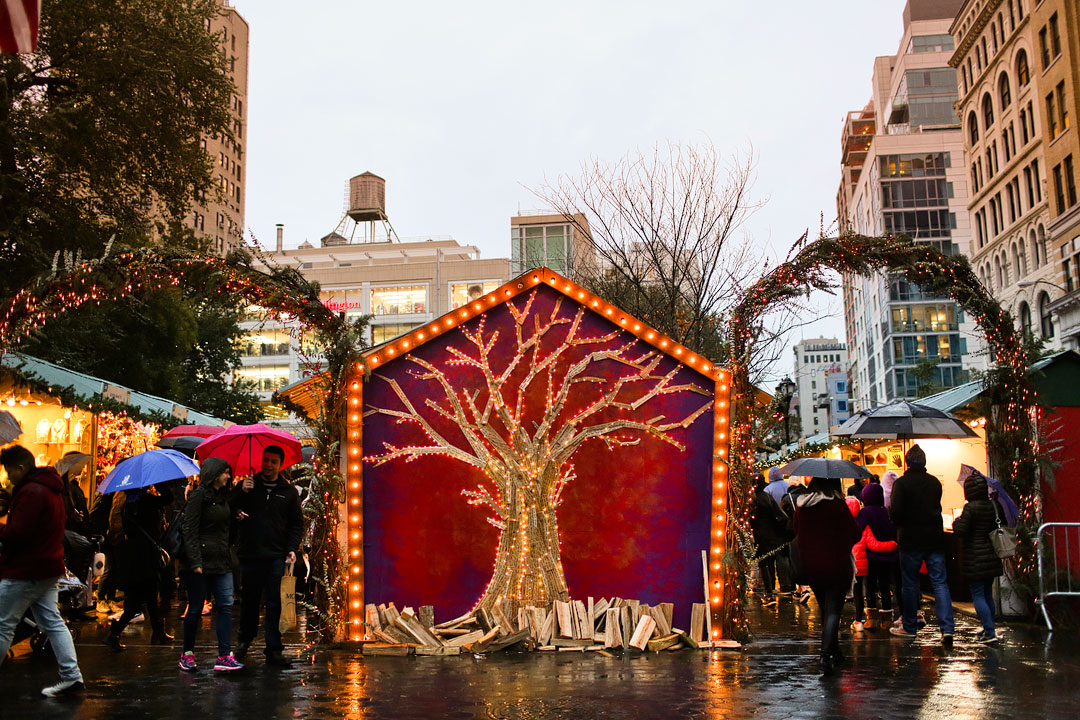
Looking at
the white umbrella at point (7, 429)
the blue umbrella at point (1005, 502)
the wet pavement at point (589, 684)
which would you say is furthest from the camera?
the white umbrella at point (7, 429)

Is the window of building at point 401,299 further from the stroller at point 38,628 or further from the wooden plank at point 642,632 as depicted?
the wooden plank at point 642,632

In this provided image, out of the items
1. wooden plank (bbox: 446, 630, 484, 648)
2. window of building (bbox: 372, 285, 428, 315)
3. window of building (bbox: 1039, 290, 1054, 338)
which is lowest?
wooden plank (bbox: 446, 630, 484, 648)

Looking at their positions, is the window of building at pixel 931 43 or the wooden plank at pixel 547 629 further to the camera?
the window of building at pixel 931 43

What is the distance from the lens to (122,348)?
30844 millimetres

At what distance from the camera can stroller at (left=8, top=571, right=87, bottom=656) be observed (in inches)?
351

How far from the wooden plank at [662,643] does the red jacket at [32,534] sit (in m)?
5.58

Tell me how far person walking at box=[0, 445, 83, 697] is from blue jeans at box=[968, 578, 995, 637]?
8.41 meters

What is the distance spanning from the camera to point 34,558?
22.8ft

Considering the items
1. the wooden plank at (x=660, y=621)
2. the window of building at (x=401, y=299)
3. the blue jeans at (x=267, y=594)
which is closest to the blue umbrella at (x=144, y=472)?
the blue jeans at (x=267, y=594)

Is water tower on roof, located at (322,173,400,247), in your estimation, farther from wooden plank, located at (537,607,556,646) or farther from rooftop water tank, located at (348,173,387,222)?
wooden plank, located at (537,607,556,646)

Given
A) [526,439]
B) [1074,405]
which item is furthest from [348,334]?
[1074,405]

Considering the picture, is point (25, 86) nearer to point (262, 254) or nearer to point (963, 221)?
point (262, 254)

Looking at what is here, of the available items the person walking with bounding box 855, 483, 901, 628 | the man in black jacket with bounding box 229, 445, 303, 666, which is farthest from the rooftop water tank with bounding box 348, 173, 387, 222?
the man in black jacket with bounding box 229, 445, 303, 666

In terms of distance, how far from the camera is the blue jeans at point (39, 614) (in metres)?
6.89
